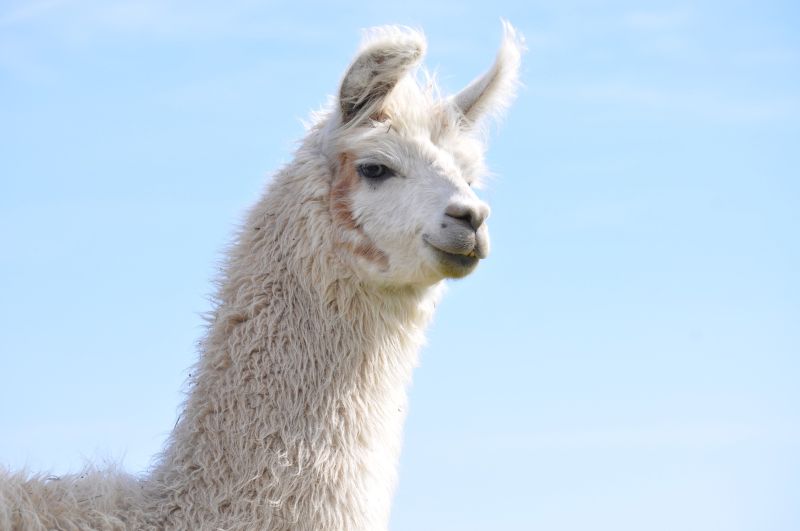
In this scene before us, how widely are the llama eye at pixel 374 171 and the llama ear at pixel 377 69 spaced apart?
26cm

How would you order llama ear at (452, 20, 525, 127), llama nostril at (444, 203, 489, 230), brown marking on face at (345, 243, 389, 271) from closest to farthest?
llama nostril at (444, 203, 489, 230)
brown marking on face at (345, 243, 389, 271)
llama ear at (452, 20, 525, 127)

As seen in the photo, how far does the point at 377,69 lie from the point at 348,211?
634 mm

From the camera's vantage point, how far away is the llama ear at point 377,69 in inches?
182

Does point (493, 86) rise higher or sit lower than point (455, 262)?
higher

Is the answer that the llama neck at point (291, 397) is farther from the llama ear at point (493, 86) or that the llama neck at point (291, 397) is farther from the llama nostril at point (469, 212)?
the llama ear at point (493, 86)

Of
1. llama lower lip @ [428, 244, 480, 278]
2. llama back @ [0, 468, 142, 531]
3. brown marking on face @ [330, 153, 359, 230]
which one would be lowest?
llama back @ [0, 468, 142, 531]

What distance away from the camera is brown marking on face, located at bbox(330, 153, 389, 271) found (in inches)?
175

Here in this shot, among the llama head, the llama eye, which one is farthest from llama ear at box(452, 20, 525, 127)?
the llama eye

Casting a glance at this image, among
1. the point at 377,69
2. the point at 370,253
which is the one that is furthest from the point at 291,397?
the point at 377,69

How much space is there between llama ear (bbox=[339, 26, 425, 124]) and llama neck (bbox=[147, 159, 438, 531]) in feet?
1.71

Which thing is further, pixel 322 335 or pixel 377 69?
pixel 377 69

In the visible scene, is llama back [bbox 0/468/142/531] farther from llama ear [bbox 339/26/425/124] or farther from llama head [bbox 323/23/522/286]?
llama ear [bbox 339/26/425/124]

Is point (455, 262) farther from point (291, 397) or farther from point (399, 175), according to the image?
point (291, 397)

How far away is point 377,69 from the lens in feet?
15.3
